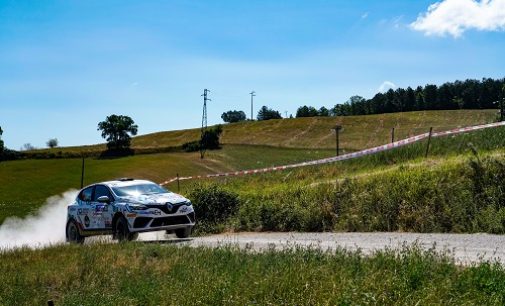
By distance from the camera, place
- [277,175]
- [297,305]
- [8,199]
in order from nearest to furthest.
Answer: [297,305] < [277,175] < [8,199]

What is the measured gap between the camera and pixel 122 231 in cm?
1521

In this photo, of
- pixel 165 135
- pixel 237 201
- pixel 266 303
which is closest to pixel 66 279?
pixel 266 303

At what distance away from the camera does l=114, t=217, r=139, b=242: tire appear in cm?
1496

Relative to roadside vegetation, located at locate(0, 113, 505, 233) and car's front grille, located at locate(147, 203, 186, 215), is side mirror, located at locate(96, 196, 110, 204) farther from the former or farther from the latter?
roadside vegetation, located at locate(0, 113, 505, 233)

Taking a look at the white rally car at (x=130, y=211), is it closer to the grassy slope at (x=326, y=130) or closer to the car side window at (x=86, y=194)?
the car side window at (x=86, y=194)

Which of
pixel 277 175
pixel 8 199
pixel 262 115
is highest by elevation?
pixel 262 115

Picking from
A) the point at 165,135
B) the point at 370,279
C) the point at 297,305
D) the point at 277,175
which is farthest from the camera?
the point at 165,135

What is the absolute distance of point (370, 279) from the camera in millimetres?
7074

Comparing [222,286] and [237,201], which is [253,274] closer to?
[222,286]

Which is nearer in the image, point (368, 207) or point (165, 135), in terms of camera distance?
point (368, 207)

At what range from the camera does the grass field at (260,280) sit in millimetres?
6738

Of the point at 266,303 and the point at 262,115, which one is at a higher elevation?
the point at 262,115

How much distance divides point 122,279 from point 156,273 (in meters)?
0.52

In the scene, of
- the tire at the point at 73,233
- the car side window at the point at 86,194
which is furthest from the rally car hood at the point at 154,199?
the tire at the point at 73,233
